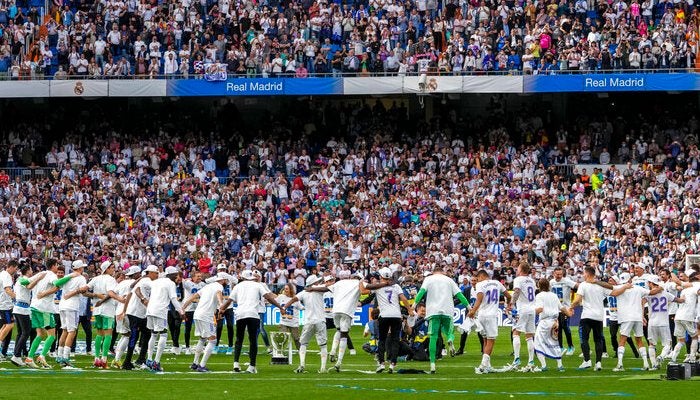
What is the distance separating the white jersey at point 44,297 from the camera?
26.2 meters

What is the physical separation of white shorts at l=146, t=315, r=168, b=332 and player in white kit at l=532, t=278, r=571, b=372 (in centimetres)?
711

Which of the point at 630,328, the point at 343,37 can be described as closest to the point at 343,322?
the point at 630,328

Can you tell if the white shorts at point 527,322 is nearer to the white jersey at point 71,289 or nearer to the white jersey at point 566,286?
the white jersey at point 566,286

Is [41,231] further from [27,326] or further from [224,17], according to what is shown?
[27,326]

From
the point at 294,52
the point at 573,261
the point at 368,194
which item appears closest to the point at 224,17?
the point at 294,52

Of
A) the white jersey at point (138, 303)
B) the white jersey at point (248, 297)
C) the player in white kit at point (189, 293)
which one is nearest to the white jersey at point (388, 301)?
the white jersey at point (248, 297)

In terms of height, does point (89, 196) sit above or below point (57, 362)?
above

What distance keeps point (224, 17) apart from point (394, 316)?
29.1m

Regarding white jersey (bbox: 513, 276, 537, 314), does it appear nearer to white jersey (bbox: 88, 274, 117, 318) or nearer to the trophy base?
the trophy base

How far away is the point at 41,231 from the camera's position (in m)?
46.5

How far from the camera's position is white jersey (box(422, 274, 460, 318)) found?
2486cm

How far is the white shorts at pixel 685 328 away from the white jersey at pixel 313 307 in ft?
22.7

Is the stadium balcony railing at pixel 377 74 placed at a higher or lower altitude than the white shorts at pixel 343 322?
higher

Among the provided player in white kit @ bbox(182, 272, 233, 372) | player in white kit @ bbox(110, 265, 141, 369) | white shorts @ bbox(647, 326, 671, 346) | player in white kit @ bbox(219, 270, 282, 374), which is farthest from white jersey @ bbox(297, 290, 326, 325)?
white shorts @ bbox(647, 326, 671, 346)
